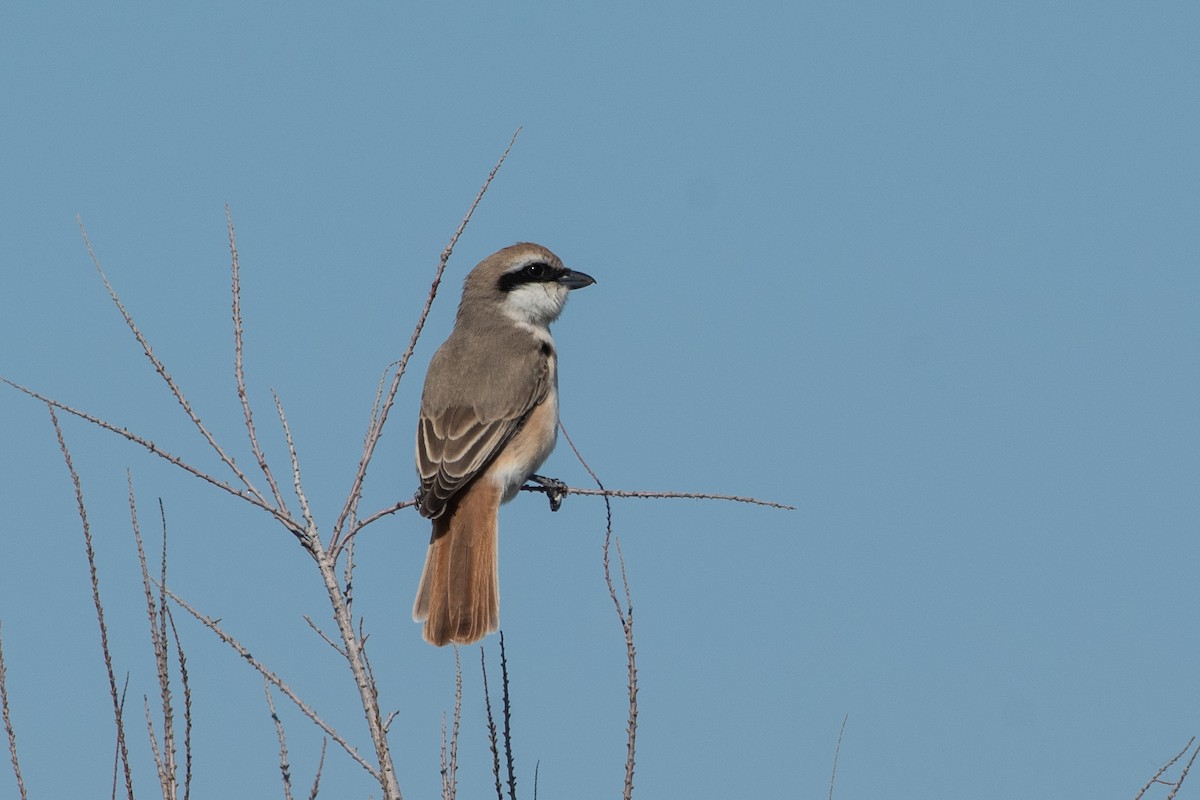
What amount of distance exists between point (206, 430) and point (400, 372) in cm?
69

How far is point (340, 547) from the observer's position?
4.41m

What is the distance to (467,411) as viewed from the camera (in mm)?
7641

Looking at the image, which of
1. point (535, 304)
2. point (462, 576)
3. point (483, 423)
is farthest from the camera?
point (535, 304)

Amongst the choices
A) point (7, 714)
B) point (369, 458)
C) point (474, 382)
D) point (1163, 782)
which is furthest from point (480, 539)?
point (1163, 782)

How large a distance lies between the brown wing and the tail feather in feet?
0.47

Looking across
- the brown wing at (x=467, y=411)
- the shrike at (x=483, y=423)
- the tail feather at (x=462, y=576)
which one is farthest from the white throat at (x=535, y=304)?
the tail feather at (x=462, y=576)

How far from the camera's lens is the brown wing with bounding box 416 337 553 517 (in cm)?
711

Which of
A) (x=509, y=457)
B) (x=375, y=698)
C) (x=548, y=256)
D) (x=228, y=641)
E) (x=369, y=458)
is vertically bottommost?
(x=375, y=698)

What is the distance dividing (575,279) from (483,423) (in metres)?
1.79

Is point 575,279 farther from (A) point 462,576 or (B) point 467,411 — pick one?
(A) point 462,576

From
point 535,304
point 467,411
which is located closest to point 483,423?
point 467,411

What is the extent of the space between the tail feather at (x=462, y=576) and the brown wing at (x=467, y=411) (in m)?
0.14

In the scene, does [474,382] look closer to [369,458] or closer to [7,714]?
[369,458]

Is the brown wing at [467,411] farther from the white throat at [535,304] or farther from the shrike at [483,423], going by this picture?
the white throat at [535,304]
